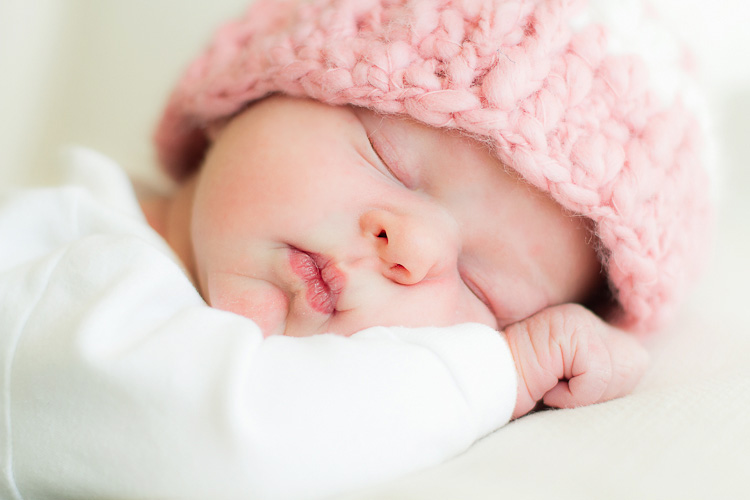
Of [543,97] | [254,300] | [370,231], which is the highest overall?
[543,97]

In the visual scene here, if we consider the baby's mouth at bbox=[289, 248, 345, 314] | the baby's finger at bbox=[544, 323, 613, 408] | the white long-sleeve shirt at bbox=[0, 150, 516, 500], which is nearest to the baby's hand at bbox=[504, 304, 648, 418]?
the baby's finger at bbox=[544, 323, 613, 408]

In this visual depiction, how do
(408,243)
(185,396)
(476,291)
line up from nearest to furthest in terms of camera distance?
(185,396) → (408,243) → (476,291)

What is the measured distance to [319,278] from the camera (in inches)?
32.6

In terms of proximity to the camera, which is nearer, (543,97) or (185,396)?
(185,396)

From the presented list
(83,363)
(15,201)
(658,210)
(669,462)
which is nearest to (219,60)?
(15,201)

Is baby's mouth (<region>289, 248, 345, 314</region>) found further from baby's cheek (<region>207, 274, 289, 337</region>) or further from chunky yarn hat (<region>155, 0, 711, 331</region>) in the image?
chunky yarn hat (<region>155, 0, 711, 331</region>)

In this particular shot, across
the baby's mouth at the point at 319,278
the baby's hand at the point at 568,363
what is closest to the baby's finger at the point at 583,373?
the baby's hand at the point at 568,363

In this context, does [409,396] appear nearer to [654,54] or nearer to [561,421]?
[561,421]

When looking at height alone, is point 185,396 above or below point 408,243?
below

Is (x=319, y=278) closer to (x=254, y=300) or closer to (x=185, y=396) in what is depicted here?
(x=254, y=300)

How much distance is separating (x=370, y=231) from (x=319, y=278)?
0.29ft

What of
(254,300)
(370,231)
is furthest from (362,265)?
(254,300)

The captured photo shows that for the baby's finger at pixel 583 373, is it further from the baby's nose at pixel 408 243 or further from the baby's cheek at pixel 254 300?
the baby's cheek at pixel 254 300

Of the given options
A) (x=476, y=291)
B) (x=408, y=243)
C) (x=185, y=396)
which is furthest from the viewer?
(x=476, y=291)
